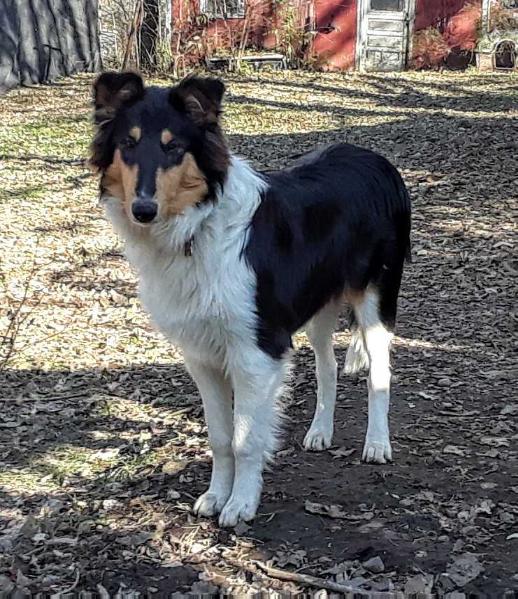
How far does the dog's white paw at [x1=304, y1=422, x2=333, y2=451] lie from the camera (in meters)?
4.90

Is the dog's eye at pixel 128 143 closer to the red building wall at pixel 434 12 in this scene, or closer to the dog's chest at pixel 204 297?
the dog's chest at pixel 204 297

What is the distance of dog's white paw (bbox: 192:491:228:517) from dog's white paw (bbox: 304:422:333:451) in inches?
30.3

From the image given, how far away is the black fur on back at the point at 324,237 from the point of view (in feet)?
13.4

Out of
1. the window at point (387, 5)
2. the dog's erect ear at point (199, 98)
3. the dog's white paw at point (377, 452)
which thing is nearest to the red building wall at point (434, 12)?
the window at point (387, 5)

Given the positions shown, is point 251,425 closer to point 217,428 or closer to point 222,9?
point 217,428

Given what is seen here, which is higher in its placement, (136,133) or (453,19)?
(136,133)

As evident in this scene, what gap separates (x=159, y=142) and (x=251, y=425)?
134 centimetres

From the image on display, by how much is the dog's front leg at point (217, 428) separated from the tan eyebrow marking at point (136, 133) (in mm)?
1073

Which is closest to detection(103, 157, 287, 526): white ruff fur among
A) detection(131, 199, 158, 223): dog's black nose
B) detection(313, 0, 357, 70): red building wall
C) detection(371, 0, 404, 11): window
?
detection(131, 199, 158, 223): dog's black nose

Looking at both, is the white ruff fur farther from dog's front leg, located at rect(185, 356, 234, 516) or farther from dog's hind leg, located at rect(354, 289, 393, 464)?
dog's hind leg, located at rect(354, 289, 393, 464)

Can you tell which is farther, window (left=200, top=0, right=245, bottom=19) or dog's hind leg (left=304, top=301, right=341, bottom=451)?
window (left=200, top=0, right=245, bottom=19)

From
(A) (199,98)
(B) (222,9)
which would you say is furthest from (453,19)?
(A) (199,98)

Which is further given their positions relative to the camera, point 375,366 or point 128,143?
point 375,366

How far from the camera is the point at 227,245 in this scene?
155 inches
